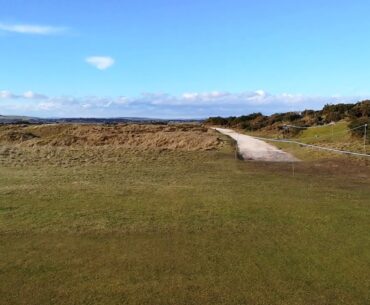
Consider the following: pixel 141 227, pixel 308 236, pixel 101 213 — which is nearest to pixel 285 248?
pixel 308 236

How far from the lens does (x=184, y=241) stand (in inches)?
A: 336

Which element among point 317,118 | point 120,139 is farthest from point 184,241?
point 317,118

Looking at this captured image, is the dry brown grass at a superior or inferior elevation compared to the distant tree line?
inferior

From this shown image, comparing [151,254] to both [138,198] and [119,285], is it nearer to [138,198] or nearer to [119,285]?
[119,285]

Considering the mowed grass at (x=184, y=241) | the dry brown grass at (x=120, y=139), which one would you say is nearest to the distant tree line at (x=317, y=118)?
the dry brown grass at (x=120, y=139)

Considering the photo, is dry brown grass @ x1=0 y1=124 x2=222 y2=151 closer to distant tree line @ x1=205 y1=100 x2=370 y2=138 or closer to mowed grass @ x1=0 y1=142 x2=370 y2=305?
distant tree line @ x1=205 y1=100 x2=370 y2=138

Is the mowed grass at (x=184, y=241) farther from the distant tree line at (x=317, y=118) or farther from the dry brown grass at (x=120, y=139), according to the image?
the distant tree line at (x=317, y=118)

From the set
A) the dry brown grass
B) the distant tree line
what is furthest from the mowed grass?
the distant tree line

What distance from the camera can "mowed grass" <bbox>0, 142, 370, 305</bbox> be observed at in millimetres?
6371

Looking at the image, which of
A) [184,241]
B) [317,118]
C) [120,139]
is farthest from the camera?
[317,118]

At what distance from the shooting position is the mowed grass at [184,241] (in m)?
6.37

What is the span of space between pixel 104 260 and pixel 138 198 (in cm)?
498

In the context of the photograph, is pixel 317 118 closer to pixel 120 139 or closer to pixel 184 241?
pixel 120 139

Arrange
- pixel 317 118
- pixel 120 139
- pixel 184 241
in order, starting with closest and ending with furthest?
pixel 184 241 → pixel 120 139 → pixel 317 118
